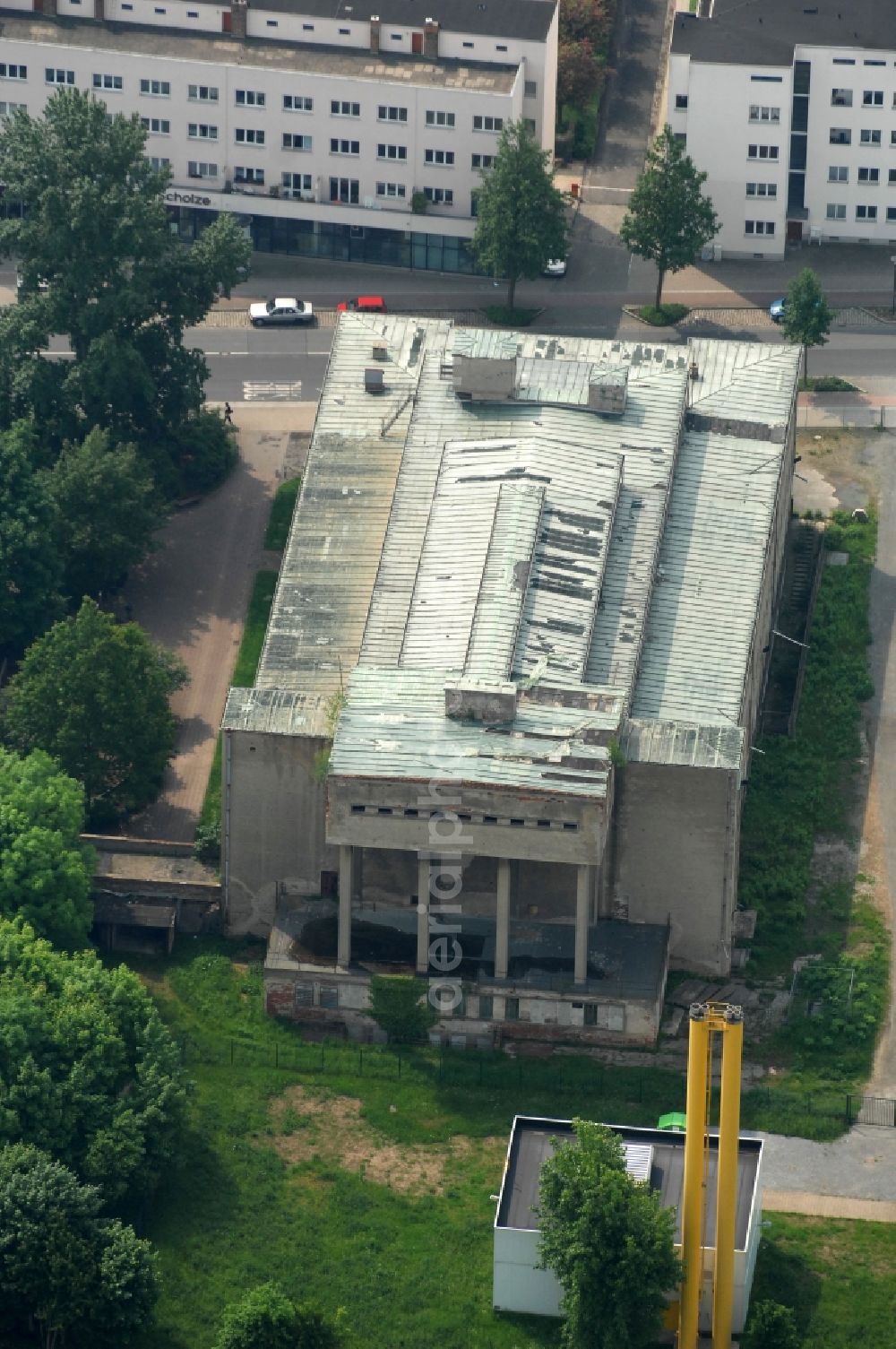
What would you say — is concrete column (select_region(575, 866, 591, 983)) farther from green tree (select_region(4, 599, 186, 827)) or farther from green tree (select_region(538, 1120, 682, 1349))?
green tree (select_region(4, 599, 186, 827))

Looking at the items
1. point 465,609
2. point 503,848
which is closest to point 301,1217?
point 503,848

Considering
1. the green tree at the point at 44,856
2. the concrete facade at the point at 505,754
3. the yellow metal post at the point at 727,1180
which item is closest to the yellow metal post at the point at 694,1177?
the yellow metal post at the point at 727,1180

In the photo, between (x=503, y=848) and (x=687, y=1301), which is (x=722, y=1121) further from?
(x=503, y=848)

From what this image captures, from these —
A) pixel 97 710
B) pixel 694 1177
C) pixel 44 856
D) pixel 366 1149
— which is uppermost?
pixel 694 1177

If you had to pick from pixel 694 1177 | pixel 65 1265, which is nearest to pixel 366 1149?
pixel 65 1265

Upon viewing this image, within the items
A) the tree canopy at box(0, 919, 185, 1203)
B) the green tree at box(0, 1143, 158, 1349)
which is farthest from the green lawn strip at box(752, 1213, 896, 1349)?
the tree canopy at box(0, 919, 185, 1203)

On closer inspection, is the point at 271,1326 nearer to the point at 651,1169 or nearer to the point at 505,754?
the point at 651,1169

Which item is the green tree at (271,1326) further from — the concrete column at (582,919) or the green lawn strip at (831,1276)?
the concrete column at (582,919)
